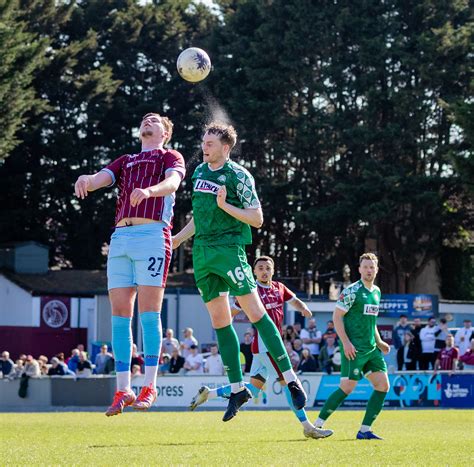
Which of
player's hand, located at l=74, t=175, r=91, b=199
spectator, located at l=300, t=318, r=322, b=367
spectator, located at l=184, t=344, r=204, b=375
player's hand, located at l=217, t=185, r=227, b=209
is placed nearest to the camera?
player's hand, located at l=74, t=175, r=91, b=199

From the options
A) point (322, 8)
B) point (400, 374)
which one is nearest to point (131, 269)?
point (400, 374)

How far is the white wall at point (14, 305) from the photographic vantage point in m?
50.5

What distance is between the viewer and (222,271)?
10398 mm

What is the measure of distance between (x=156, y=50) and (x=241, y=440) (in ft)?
174

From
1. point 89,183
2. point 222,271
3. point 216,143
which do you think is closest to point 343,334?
point 222,271

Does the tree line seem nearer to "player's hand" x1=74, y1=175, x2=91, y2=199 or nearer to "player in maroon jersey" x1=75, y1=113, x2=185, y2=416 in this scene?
"player in maroon jersey" x1=75, y1=113, x2=185, y2=416

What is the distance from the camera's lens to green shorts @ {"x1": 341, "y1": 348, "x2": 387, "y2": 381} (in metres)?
14.7

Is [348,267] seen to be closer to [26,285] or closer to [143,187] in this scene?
[26,285]

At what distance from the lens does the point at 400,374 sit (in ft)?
94.8

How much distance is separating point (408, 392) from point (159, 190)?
20.7m

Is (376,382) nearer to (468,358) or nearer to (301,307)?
(301,307)

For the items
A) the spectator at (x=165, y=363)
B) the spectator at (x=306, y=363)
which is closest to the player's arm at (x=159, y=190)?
the spectator at (x=306, y=363)

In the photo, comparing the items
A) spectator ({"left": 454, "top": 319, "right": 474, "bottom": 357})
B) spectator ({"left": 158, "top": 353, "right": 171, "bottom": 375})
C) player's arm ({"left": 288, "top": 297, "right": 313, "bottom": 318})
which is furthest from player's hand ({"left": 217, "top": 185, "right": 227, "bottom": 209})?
spectator ({"left": 454, "top": 319, "right": 474, "bottom": 357})

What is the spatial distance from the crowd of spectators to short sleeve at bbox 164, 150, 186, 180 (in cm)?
1925
